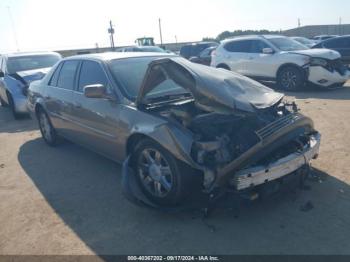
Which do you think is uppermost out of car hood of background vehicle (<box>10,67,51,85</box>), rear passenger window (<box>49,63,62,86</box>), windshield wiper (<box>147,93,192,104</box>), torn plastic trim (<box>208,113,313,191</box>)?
rear passenger window (<box>49,63,62,86</box>)

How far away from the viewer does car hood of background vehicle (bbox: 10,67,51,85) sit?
9.16 metres

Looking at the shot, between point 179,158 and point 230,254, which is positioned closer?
point 230,254

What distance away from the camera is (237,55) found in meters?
12.5

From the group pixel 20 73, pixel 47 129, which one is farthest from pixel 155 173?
pixel 20 73

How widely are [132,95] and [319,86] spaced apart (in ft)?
25.6

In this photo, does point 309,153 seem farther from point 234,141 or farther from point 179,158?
point 179,158

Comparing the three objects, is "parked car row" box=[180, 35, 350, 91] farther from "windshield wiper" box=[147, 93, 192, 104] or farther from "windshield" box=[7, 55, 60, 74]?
"windshield wiper" box=[147, 93, 192, 104]

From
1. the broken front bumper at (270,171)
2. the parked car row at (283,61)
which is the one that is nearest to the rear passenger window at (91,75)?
the broken front bumper at (270,171)

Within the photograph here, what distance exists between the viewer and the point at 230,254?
10.1 feet

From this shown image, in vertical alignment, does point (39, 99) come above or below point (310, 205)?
above

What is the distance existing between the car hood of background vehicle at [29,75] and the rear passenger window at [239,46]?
6572 mm

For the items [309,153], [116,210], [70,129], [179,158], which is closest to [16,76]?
[70,129]

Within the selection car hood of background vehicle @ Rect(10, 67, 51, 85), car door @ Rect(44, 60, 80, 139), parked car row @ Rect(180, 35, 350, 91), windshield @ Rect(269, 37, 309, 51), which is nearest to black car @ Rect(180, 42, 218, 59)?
parked car row @ Rect(180, 35, 350, 91)

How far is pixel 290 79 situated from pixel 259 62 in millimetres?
1318
